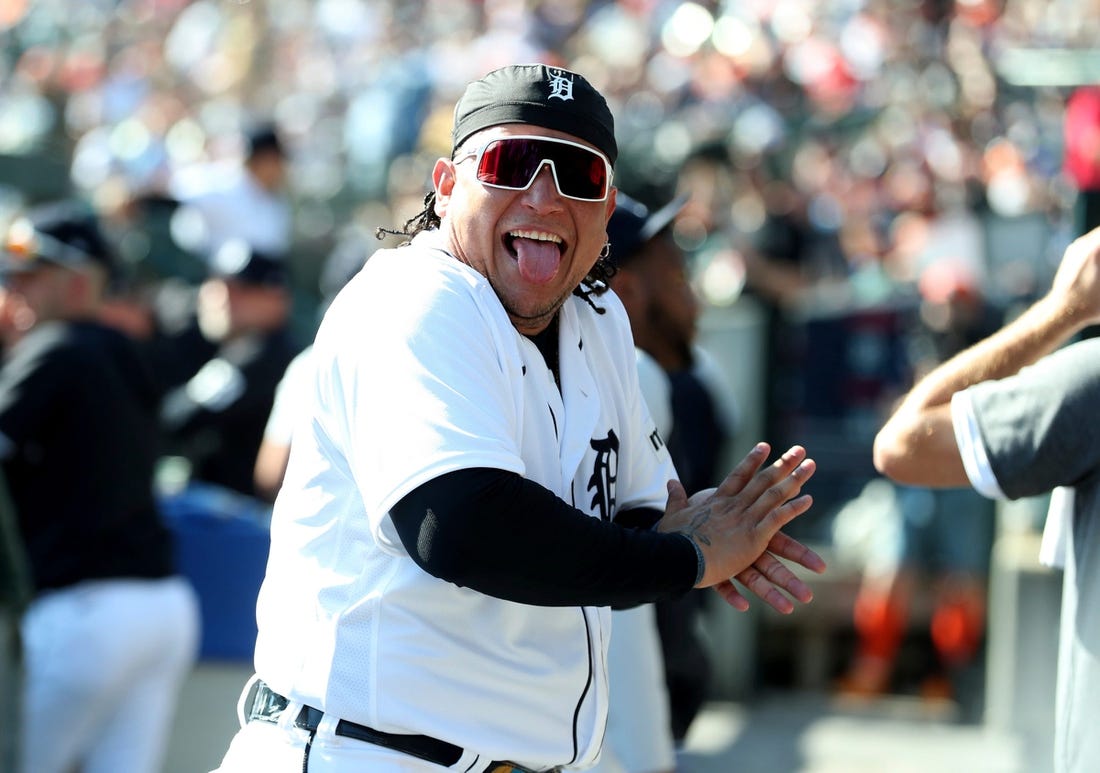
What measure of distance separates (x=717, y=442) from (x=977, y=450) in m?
2.38

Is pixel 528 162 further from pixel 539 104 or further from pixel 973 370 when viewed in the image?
pixel 973 370

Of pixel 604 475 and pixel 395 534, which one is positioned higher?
pixel 604 475

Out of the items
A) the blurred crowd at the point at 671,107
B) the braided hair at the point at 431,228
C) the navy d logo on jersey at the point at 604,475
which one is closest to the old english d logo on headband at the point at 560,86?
the braided hair at the point at 431,228

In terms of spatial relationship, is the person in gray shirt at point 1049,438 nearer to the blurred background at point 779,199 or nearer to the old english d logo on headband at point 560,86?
the old english d logo on headband at point 560,86

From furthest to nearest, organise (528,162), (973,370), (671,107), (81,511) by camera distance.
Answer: (671,107) < (81,511) < (973,370) < (528,162)

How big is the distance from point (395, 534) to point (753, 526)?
59 centimetres

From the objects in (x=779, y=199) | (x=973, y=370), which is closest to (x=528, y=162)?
(x=973, y=370)

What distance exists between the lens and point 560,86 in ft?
7.77

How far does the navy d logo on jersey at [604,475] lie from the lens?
2.47m

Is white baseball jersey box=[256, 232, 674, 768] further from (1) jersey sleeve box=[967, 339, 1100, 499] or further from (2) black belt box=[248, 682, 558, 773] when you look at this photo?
(1) jersey sleeve box=[967, 339, 1100, 499]

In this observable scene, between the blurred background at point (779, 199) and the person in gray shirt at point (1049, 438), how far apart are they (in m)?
1.67

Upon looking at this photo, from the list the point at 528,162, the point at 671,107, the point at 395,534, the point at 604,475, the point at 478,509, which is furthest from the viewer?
the point at 671,107

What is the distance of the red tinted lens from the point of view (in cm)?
234

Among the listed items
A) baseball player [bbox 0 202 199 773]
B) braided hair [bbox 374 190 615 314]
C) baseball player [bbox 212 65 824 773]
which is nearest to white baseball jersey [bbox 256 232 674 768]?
baseball player [bbox 212 65 824 773]
